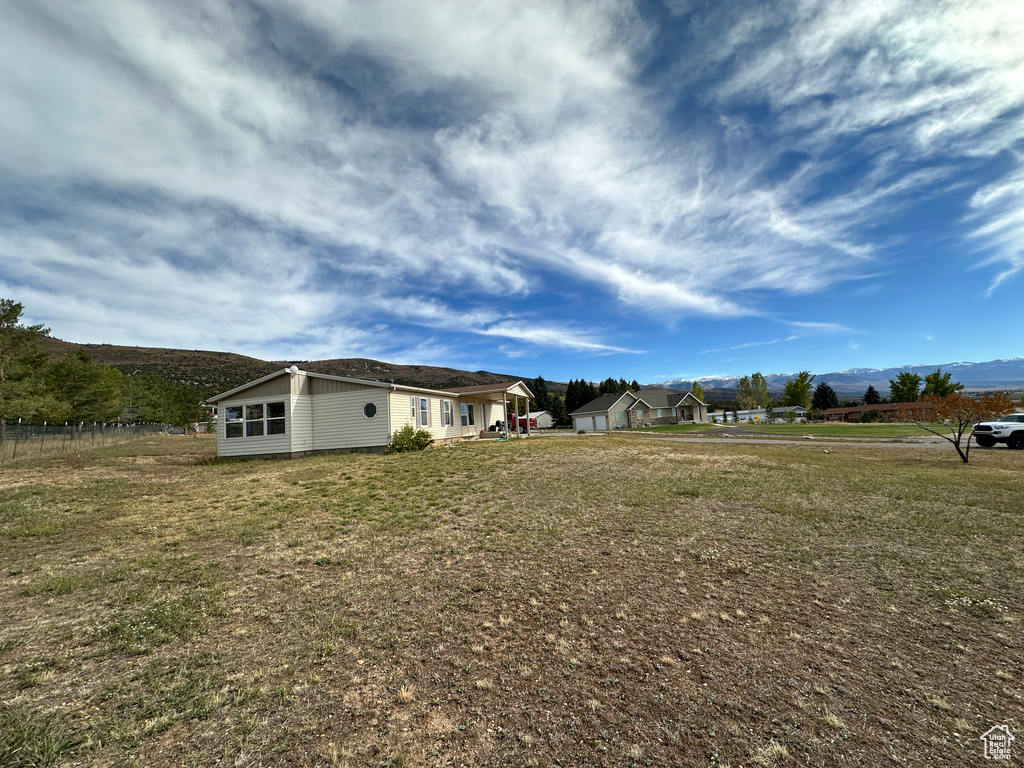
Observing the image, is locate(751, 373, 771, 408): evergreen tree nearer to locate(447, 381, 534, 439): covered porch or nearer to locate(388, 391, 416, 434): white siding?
locate(447, 381, 534, 439): covered porch

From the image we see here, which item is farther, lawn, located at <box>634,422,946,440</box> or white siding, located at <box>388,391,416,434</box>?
lawn, located at <box>634,422,946,440</box>

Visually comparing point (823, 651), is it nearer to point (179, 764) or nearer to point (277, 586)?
point (179, 764)

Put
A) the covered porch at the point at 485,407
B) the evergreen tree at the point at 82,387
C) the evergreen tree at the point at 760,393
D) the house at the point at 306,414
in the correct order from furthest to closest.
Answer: the evergreen tree at the point at 760,393 → the evergreen tree at the point at 82,387 → the covered porch at the point at 485,407 → the house at the point at 306,414

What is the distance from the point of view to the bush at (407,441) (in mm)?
17938

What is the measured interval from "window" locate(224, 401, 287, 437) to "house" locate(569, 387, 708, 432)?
36.6 meters

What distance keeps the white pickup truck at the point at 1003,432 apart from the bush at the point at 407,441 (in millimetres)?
24339

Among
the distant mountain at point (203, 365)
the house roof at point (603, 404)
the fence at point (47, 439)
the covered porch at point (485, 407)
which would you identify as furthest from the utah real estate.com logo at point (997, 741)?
the distant mountain at point (203, 365)

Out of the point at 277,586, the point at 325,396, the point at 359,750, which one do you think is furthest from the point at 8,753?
the point at 325,396

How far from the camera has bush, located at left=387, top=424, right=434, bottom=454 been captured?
58.9 feet

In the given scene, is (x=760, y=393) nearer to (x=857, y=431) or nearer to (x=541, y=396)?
(x=541, y=396)

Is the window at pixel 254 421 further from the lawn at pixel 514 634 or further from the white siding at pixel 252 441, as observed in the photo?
the lawn at pixel 514 634

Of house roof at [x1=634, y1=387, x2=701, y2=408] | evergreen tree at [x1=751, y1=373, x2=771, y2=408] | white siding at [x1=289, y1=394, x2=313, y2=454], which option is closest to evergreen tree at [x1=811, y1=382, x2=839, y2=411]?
evergreen tree at [x1=751, y1=373, x2=771, y2=408]

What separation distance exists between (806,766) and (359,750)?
2.52 metres

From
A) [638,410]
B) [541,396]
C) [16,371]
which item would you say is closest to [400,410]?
[16,371]
